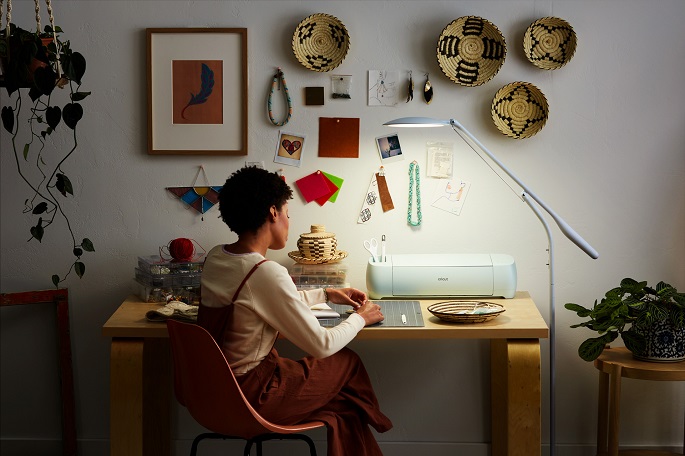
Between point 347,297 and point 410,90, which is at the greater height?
point 410,90

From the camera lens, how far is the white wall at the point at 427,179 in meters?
3.06

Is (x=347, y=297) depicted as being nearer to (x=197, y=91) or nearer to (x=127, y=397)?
(x=127, y=397)

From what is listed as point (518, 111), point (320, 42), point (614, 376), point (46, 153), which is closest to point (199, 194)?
point (46, 153)

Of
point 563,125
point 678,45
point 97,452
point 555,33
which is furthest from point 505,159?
point 97,452

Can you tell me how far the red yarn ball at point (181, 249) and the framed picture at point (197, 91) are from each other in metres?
0.36

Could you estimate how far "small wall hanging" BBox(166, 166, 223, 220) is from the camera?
3.17 meters

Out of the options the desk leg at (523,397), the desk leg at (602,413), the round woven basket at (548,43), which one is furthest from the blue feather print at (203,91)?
the desk leg at (602,413)

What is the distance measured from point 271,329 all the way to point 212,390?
241 mm

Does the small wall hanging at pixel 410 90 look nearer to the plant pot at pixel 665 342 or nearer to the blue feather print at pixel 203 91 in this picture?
the blue feather print at pixel 203 91

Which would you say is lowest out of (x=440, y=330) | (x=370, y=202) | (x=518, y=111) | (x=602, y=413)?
(x=602, y=413)

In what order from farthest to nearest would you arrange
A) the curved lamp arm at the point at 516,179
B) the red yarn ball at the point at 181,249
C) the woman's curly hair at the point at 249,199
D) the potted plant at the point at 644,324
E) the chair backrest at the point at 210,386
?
the red yarn ball at the point at 181,249
the potted plant at the point at 644,324
the curved lamp arm at the point at 516,179
the woman's curly hair at the point at 249,199
the chair backrest at the point at 210,386

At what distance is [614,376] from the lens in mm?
2818

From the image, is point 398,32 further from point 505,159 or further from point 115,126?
point 115,126

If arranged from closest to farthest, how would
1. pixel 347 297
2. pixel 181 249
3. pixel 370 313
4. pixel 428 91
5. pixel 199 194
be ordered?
pixel 370 313 → pixel 347 297 → pixel 181 249 → pixel 428 91 → pixel 199 194
